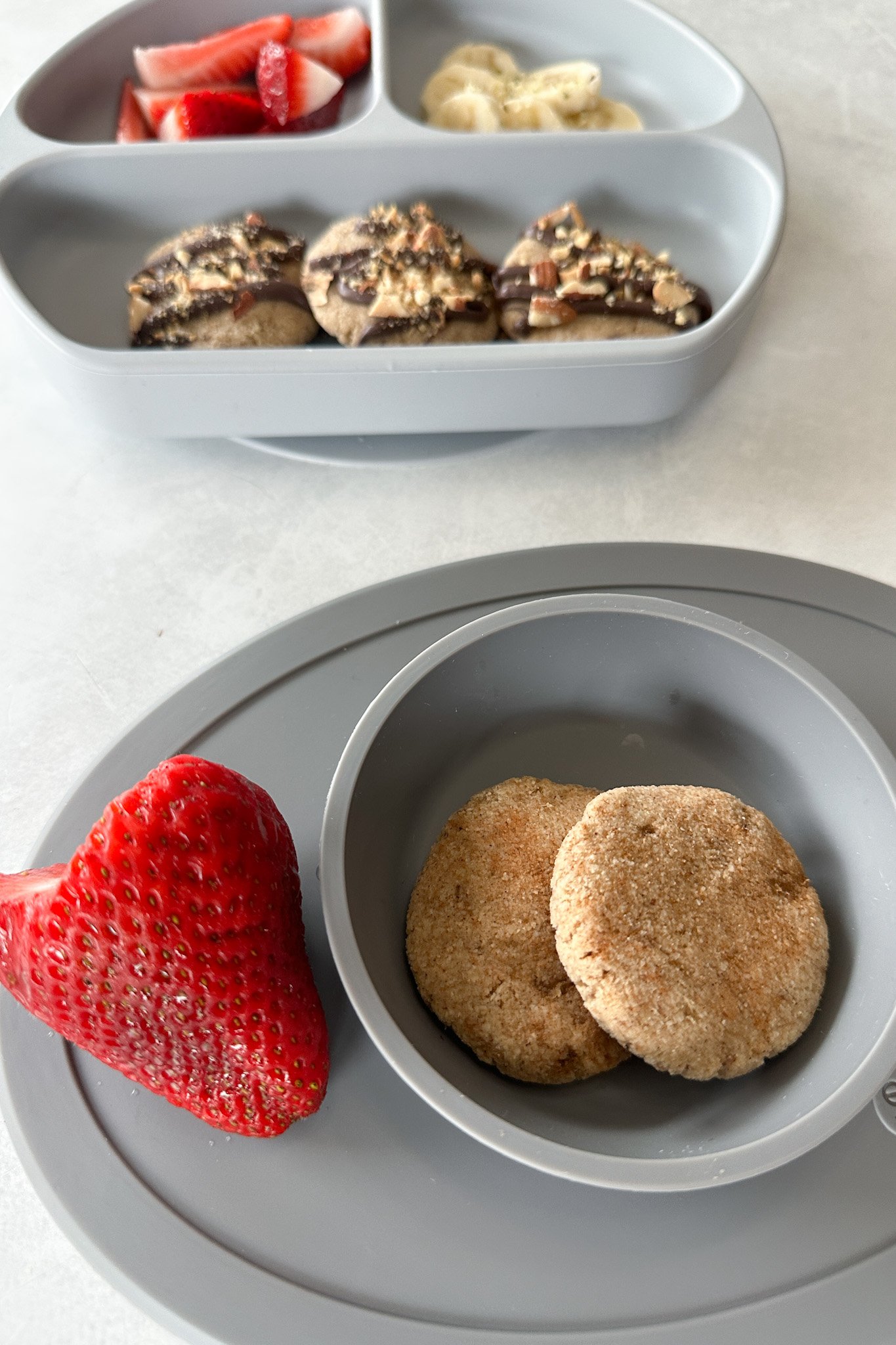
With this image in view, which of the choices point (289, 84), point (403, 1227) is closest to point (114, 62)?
point (289, 84)

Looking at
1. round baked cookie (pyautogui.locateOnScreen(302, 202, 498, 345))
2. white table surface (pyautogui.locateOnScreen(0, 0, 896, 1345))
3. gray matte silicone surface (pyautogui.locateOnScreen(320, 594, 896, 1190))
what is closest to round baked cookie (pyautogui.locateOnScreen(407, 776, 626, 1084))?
gray matte silicone surface (pyautogui.locateOnScreen(320, 594, 896, 1190))

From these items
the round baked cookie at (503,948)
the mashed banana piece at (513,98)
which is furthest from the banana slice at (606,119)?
the round baked cookie at (503,948)

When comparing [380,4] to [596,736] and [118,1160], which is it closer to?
[596,736]

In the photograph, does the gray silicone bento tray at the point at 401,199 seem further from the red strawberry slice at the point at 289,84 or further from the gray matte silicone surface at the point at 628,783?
the gray matte silicone surface at the point at 628,783

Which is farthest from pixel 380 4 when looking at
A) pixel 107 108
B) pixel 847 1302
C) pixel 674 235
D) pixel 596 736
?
pixel 847 1302

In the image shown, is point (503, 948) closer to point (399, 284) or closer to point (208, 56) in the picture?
point (399, 284)

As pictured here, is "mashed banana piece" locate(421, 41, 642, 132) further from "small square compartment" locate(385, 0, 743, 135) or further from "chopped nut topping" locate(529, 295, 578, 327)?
"chopped nut topping" locate(529, 295, 578, 327)
